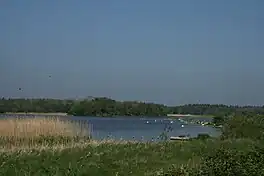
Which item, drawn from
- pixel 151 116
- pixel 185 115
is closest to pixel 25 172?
pixel 151 116

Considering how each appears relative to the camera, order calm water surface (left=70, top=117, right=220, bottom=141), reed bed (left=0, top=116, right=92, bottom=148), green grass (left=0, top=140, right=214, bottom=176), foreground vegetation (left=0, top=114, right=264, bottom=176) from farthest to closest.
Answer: calm water surface (left=70, top=117, right=220, bottom=141), reed bed (left=0, top=116, right=92, bottom=148), green grass (left=0, top=140, right=214, bottom=176), foreground vegetation (left=0, top=114, right=264, bottom=176)

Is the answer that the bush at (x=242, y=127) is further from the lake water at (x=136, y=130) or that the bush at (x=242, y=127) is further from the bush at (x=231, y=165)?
the bush at (x=231, y=165)

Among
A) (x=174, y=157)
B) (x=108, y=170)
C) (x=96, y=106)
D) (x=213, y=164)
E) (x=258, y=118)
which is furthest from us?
(x=96, y=106)

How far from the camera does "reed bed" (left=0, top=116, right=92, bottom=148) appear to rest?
746 inches

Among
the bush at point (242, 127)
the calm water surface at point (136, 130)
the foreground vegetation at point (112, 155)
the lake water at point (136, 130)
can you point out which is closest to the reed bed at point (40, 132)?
the foreground vegetation at point (112, 155)

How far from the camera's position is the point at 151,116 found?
75250 mm

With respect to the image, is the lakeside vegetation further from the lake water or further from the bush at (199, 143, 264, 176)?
the lake water

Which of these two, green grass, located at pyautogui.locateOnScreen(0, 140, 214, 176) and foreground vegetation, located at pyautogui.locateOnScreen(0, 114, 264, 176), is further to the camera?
green grass, located at pyautogui.locateOnScreen(0, 140, 214, 176)

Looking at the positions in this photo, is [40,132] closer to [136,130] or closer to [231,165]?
[231,165]

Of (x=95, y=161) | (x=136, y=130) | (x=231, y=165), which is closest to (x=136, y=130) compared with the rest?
(x=136, y=130)

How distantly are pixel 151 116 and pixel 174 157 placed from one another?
60.8 meters

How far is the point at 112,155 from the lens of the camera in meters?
13.8

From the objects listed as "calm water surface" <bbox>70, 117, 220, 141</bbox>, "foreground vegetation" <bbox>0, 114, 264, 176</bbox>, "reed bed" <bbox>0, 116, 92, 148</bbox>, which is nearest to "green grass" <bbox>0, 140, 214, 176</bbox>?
"foreground vegetation" <bbox>0, 114, 264, 176</bbox>

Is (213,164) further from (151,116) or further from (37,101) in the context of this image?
(151,116)
